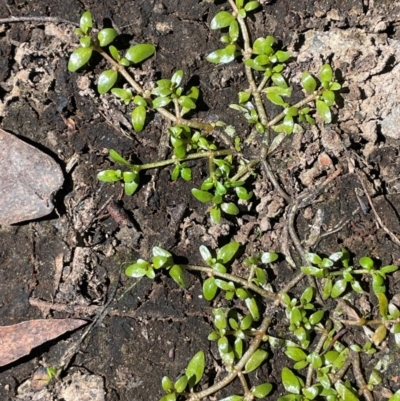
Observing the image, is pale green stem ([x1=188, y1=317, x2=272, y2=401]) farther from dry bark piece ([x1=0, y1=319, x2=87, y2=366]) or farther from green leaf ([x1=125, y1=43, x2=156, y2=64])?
green leaf ([x1=125, y1=43, x2=156, y2=64])

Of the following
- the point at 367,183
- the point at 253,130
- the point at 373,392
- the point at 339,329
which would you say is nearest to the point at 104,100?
the point at 253,130

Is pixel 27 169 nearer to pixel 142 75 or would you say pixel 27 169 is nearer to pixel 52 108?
pixel 52 108

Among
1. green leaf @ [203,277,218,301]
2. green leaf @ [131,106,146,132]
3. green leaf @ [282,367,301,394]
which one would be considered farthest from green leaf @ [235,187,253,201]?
green leaf @ [282,367,301,394]

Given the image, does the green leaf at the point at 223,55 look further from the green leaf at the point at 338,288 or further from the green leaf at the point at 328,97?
the green leaf at the point at 338,288

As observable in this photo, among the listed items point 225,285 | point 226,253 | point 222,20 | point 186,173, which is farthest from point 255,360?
point 222,20

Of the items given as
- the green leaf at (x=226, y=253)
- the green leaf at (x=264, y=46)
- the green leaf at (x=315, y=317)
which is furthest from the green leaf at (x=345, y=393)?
the green leaf at (x=264, y=46)

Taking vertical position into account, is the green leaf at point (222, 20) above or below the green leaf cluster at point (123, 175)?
above
